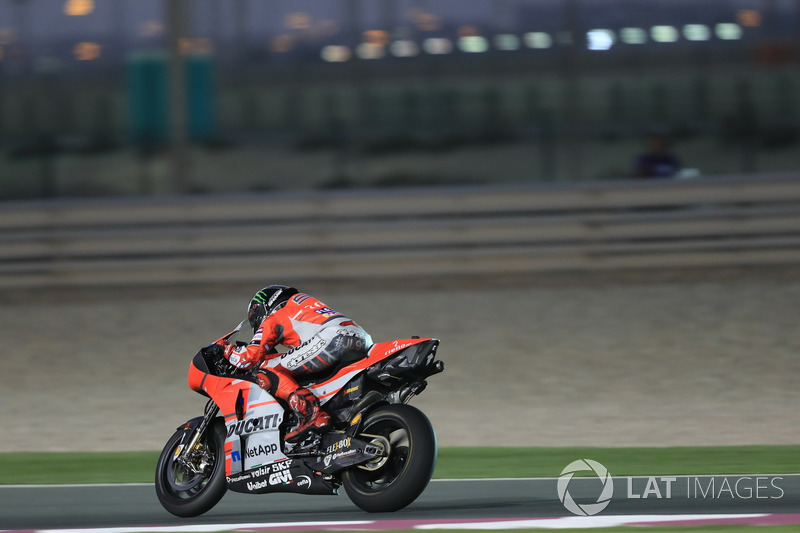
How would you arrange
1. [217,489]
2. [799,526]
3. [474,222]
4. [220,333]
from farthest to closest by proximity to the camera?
[474,222], [220,333], [217,489], [799,526]

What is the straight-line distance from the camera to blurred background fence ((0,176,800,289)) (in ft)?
50.3

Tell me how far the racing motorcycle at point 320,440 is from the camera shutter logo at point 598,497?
3.34 feet

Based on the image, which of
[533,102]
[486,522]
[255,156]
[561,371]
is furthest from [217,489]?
[255,156]

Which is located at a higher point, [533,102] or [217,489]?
[533,102]

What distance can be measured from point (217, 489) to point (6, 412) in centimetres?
446

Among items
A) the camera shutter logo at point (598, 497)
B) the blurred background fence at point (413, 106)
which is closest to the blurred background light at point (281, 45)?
the blurred background fence at point (413, 106)

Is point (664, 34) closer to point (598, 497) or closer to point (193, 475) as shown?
point (598, 497)

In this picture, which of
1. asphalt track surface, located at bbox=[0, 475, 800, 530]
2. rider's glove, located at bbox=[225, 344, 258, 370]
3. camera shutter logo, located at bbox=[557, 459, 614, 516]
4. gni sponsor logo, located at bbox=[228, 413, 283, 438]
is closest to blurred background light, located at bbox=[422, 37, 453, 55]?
camera shutter logo, located at bbox=[557, 459, 614, 516]

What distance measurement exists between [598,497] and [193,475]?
2.22 meters

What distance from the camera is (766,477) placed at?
7.82m

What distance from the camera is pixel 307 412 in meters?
6.96

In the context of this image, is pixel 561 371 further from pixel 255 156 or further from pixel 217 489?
pixel 255 156

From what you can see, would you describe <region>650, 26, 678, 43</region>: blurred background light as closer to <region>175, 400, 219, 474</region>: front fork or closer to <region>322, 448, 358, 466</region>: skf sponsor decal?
<region>175, 400, 219, 474</region>: front fork

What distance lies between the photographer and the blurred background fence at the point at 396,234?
1534cm
